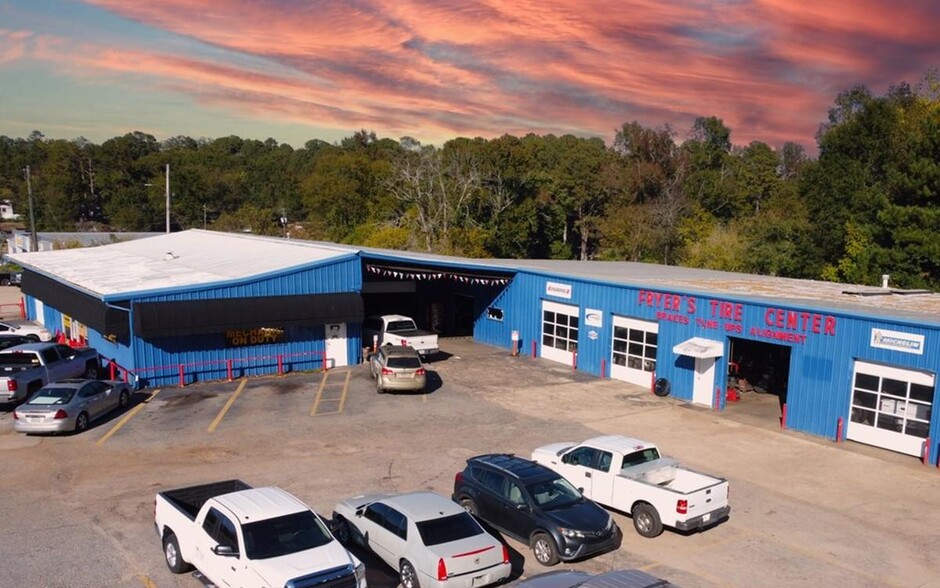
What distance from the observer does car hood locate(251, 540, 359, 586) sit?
987 cm

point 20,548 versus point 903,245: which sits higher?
point 903,245

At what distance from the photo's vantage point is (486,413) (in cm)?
2312

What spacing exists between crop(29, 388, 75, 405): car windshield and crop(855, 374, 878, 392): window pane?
23.1 metres

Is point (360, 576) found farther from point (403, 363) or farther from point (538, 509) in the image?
point (403, 363)

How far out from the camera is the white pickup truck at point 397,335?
30656 millimetres

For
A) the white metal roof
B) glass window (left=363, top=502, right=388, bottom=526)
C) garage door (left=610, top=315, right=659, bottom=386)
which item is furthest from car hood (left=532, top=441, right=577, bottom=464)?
the white metal roof

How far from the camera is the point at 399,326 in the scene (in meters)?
32.2

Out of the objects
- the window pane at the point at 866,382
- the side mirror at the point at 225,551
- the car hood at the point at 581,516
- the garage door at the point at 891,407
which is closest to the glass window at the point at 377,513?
the side mirror at the point at 225,551

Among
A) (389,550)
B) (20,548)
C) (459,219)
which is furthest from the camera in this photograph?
(459,219)

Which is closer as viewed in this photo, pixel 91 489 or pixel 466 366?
pixel 91 489

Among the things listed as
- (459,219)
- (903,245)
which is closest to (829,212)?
(903,245)

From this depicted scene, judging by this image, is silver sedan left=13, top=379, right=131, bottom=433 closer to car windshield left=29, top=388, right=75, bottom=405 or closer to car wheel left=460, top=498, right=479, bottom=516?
car windshield left=29, top=388, right=75, bottom=405

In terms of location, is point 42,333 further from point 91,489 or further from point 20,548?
point 20,548

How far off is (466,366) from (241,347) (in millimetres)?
9410
